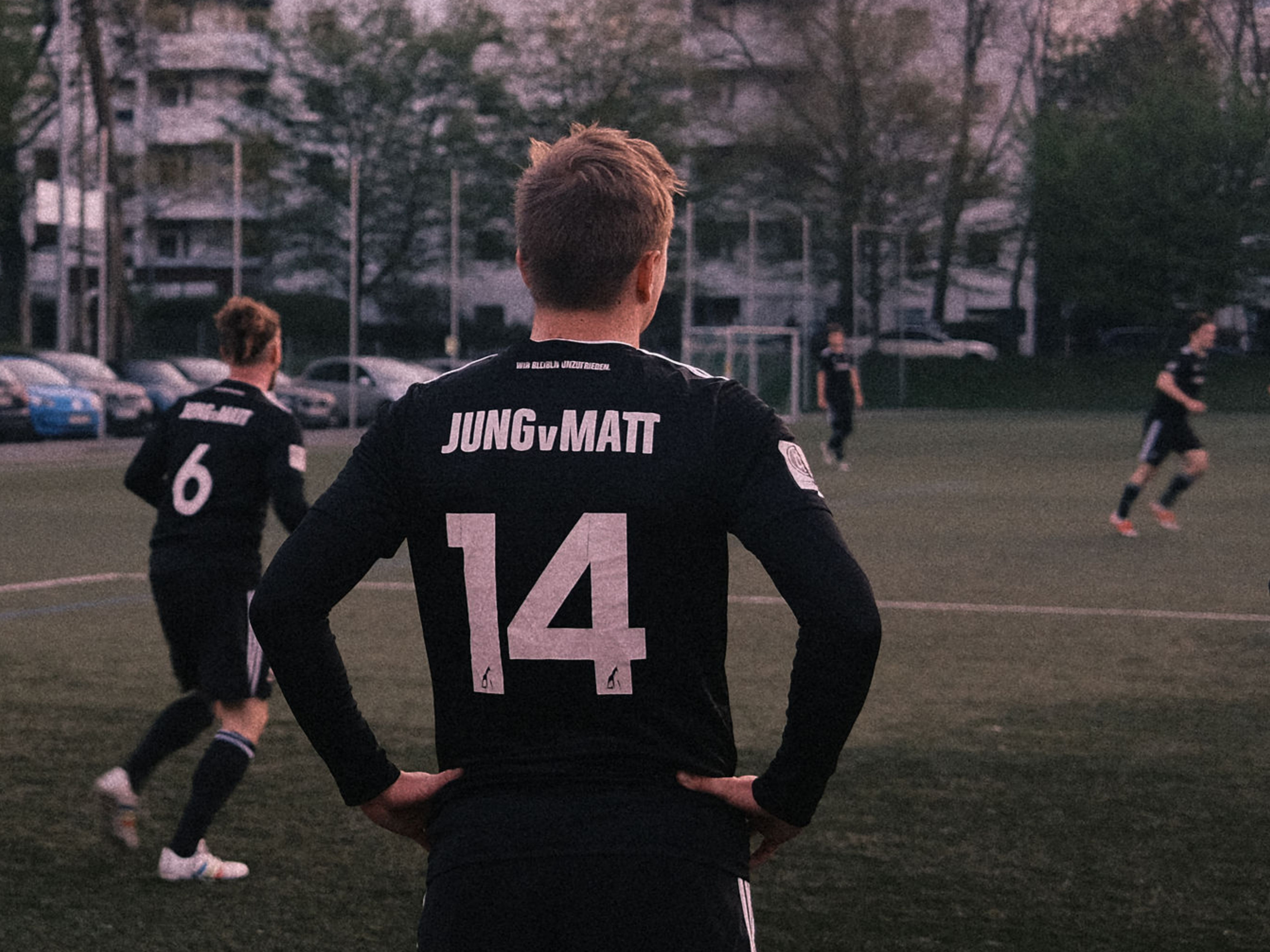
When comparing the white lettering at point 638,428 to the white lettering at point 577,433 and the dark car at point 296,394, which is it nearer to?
the white lettering at point 577,433

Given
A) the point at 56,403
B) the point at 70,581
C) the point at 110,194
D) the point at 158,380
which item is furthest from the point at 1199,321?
the point at 110,194

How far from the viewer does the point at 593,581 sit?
7.55 feet

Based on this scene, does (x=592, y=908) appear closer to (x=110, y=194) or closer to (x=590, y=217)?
(x=590, y=217)

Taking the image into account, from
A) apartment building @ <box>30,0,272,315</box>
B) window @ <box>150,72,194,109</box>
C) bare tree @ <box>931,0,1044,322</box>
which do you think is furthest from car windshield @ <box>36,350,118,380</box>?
window @ <box>150,72,194,109</box>

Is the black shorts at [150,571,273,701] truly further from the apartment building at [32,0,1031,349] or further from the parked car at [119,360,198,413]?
the apartment building at [32,0,1031,349]

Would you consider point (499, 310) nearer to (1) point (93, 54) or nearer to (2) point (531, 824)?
(1) point (93, 54)

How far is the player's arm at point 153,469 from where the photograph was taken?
557 centimetres

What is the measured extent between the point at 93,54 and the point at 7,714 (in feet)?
120

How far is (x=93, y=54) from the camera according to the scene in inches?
1636

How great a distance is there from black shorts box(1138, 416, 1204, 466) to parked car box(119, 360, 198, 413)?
2054 centimetres

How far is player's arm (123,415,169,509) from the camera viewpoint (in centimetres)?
557

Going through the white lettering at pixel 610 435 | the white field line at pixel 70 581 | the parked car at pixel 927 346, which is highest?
the parked car at pixel 927 346

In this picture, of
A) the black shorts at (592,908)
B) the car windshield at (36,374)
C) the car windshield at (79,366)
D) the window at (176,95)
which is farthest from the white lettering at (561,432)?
the window at (176,95)

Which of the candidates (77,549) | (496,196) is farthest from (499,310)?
(77,549)
